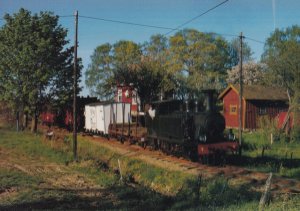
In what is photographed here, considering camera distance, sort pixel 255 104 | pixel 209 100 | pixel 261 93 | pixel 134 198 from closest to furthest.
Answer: pixel 134 198, pixel 209 100, pixel 255 104, pixel 261 93

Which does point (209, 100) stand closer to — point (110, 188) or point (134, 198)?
point (110, 188)

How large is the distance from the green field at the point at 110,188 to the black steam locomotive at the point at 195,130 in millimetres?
2028

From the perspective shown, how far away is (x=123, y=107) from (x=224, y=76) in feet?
Result: 148

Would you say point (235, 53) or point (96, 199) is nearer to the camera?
point (96, 199)

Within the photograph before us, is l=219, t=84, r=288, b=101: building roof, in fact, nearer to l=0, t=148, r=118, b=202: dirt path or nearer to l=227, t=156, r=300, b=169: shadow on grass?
Answer: l=227, t=156, r=300, b=169: shadow on grass

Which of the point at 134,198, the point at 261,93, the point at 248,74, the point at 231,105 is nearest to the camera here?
the point at 134,198

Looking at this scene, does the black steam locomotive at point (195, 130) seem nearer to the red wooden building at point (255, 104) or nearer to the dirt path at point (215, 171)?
the dirt path at point (215, 171)

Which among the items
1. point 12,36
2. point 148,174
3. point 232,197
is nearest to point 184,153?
point 148,174

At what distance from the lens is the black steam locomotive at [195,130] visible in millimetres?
19766

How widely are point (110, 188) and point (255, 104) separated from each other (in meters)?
30.8

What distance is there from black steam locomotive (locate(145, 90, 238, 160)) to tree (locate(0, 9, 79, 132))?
2002 centimetres

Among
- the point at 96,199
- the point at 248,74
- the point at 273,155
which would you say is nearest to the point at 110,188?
the point at 96,199

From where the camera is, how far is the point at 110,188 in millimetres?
16234

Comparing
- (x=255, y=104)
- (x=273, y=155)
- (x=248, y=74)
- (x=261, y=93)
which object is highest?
(x=248, y=74)
